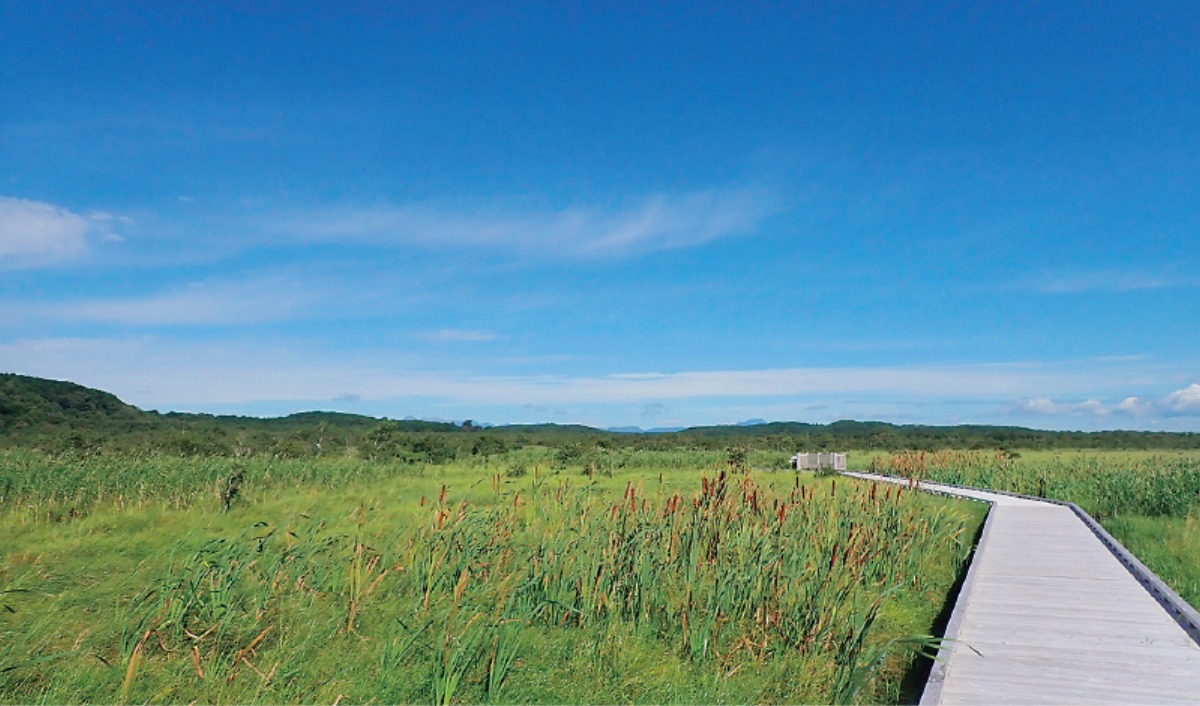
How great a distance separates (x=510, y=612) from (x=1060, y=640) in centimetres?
456

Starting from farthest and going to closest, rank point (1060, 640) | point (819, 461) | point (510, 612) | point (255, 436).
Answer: point (255, 436) < point (819, 461) < point (510, 612) < point (1060, 640)

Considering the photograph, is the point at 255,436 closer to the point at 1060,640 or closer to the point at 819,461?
the point at 819,461

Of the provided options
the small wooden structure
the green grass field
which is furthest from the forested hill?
the green grass field

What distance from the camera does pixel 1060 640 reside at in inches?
236

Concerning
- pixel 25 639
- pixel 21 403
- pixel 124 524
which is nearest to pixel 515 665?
pixel 25 639

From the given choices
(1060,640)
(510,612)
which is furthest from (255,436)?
(1060,640)

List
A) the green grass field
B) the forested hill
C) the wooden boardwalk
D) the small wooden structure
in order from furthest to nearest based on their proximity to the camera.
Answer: the forested hill
the small wooden structure
the green grass field
the wooden boardwalk

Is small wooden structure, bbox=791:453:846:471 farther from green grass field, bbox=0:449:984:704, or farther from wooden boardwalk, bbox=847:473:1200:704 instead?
green grass field, bbox=0:449:984:704

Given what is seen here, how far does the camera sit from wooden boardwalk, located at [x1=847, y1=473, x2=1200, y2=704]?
4.87 meters

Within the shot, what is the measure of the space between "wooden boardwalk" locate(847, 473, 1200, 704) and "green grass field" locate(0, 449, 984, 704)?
1.92 feet

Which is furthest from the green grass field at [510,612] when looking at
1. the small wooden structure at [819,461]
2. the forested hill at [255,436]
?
the forested hill at [255,436]

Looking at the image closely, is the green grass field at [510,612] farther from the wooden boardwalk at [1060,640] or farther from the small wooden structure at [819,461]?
the small wooden structure at [819,461]

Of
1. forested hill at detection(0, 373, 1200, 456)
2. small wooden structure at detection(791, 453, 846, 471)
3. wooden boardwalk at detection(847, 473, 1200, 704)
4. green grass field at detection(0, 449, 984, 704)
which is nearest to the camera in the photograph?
wooden boardwalk at detection(847, 473, 1200, 704)

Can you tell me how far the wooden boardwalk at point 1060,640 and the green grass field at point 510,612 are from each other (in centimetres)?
58
